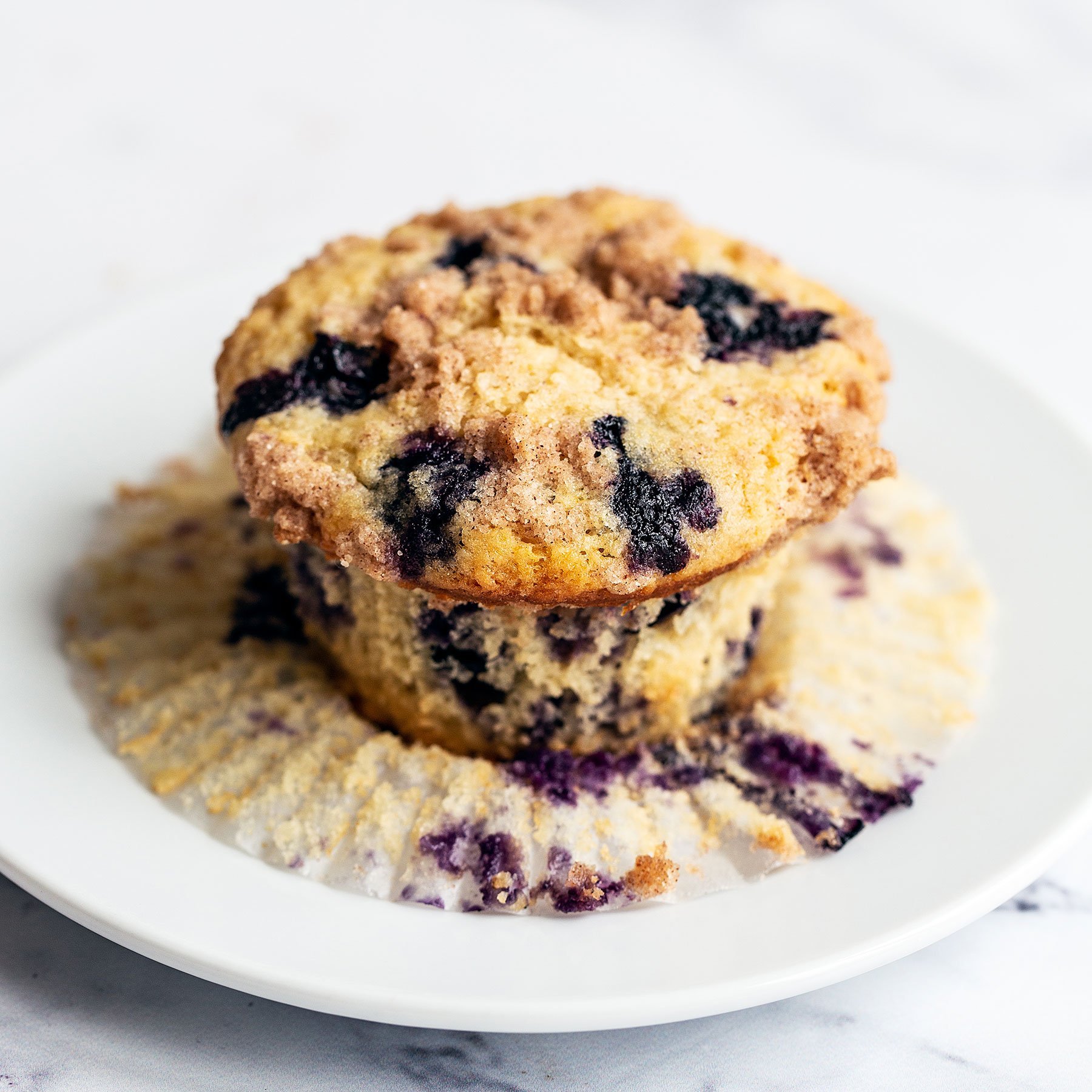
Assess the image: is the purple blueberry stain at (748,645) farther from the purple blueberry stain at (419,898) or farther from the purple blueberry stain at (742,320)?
the purple blueberry stain at (419,898)

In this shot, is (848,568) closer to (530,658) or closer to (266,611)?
(530,658)

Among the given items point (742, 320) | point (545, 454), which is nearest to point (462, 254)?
point (742, 320)

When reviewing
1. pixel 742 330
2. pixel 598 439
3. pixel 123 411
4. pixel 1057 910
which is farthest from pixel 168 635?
pixel 1057 910

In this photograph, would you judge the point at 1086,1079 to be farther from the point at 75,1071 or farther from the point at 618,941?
the point at 75,1071

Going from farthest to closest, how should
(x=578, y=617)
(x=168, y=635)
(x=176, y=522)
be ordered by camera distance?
(x=176, y=522), (x=168, y=635), (x=578, y=617)

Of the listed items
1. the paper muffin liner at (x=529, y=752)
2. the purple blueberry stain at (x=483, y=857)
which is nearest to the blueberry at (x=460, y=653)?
the paper muffin liner at (x=529, y=752)

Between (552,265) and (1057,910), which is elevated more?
(552,265)
